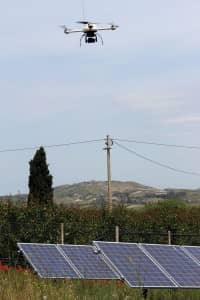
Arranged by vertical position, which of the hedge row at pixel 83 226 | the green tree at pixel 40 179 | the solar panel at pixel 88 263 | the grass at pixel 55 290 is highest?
the green tree at pixel 40 179

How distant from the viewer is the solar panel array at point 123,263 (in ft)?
43.5

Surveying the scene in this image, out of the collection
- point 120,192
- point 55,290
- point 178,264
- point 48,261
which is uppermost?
point 120,192

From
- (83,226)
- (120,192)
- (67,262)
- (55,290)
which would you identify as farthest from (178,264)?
Result: (120,192)

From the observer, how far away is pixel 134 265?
44.9 ft

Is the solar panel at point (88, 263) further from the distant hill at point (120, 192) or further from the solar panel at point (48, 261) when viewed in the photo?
the distant hill at point (120, 192)

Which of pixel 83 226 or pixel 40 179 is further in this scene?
pixel 40 179

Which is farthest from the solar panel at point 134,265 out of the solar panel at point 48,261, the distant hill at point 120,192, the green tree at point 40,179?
the distant hill at point 120,192

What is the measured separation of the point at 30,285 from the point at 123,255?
443 centimetres

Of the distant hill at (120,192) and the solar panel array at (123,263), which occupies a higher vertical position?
the distant hill at (120,192)

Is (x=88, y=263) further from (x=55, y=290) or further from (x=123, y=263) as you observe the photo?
(x=55, y=290)

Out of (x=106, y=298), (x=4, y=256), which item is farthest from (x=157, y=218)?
(x=106, y=298)

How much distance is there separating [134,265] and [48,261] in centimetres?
209

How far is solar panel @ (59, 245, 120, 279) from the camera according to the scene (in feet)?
47.0

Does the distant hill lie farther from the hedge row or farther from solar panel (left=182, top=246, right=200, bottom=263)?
solar panel (left=182, top=246, right=200, bottom=263)
